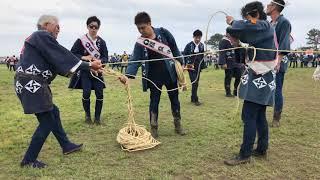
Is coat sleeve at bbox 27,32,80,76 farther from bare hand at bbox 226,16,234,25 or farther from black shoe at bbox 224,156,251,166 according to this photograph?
black shoe at bbox 224,156,251,166

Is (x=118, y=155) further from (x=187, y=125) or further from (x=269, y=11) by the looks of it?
(x=269, y=11)

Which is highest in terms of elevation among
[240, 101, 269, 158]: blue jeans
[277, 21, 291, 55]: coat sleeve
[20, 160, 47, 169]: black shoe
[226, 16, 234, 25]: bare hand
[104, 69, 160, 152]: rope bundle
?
[226, 16, 234, 25]: bare hand

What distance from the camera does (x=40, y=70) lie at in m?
5.82

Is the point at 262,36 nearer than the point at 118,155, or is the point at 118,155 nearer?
the point at 262,36

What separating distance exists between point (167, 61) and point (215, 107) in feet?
14.1

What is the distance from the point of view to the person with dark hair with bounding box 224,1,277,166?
18.6 feet

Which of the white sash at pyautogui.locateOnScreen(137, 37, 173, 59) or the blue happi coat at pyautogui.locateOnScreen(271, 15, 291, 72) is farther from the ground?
the blue happi coat at pyautogui.locateOnScreen(271, 15, 291, 72)

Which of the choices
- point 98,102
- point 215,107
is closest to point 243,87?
point 98,102

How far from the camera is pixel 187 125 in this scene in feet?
28.6

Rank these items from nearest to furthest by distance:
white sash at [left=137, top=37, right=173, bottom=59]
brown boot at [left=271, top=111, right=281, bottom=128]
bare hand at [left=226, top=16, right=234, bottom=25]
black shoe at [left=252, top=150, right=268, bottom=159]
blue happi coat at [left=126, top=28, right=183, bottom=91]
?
1. bare hand at [left=226, top=16, right=234, bottom=25]
2. black shoe at [left=252, top=150, right=268, bottom=159]
3. white sash at [left=137, top=37, right=173, bottom=59]
4. blue happi coat at [left=126, top=28, right=183, bottom=91]
5. brown boot at [left=271, top=111, right=281, bottom=128]

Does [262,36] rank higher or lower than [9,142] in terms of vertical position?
higher

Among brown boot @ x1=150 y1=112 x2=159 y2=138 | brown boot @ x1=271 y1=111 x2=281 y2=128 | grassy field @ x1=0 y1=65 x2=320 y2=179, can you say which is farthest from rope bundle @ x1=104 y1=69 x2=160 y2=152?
brown boot @ x1=271 y1=111 x2=281 y2=128

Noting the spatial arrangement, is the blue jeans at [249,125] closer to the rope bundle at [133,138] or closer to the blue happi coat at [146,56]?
the rope bundle at [133,138]

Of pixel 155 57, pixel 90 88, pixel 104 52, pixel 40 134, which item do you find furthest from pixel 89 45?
pixel 40 134
